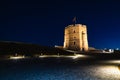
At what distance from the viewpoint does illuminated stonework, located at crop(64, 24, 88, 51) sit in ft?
208

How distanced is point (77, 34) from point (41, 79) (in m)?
54.6

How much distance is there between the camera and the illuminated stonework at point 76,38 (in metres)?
63.3

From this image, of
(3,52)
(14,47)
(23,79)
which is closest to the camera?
(23,79)

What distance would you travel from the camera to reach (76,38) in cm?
6388

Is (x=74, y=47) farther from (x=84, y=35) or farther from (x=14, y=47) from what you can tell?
(x=14, y=47)

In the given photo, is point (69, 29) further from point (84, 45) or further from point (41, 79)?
point (41, 79)

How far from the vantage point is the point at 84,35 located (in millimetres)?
65938

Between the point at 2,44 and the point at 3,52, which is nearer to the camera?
the point at 3,52

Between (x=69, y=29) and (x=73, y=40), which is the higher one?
(x=69, y=29)

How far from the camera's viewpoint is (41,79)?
981cm

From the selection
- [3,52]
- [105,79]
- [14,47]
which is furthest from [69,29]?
[105,79]

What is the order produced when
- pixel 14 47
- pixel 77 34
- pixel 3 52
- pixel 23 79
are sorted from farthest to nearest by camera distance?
pixel 77 34 < pixel 14 47 < pixel 3 52 < pixel 23 79

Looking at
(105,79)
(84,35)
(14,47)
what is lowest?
(105,79)

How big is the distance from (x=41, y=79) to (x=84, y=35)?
188 ft
